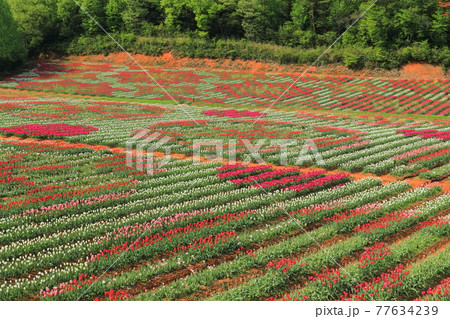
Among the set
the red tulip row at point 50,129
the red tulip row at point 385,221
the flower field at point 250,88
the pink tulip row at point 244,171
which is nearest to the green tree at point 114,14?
the flower field at point 250,88

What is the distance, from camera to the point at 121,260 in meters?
10.2

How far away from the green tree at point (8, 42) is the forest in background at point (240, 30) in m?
0.22

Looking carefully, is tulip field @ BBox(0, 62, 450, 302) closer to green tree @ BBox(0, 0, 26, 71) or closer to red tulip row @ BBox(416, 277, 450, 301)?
red tulip row @ BBox(416, 277, 450, 301)

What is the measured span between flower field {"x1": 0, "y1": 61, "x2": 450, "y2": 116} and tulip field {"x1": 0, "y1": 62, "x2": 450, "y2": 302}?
72.6 feet

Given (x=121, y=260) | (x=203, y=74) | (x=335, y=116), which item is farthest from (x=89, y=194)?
(x=203, y=74)

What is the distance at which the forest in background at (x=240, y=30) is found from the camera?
237 feet

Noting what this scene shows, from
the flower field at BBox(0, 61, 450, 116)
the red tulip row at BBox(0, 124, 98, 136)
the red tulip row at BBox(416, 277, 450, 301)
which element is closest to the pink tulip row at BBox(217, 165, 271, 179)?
the red tulip row at BBox(416, 277, 450, 301)

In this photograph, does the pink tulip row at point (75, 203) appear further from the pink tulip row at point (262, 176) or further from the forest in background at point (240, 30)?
the forest in background at point (240, 30)

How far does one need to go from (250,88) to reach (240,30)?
3367 cm

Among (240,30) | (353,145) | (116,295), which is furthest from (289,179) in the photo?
(240,30)

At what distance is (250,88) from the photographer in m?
64.4

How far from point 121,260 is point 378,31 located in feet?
253

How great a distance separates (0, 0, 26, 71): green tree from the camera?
73.7 metres

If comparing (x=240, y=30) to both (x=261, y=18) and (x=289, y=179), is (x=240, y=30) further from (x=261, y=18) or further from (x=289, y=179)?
(x=289, y=179)
